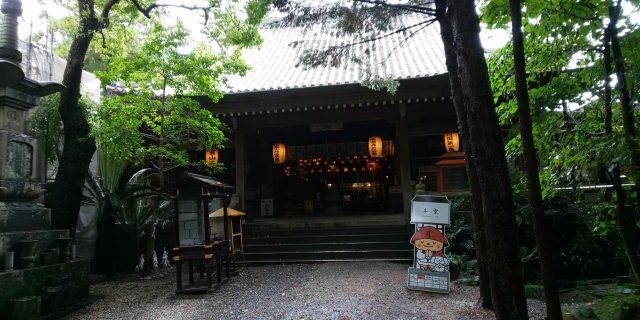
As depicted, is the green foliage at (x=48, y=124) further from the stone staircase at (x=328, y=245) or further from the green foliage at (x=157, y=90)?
the stone staircase at (x=328, y=245)

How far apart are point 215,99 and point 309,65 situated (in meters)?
3.31

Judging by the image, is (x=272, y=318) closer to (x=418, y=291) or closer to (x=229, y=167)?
(x=418, y=291)

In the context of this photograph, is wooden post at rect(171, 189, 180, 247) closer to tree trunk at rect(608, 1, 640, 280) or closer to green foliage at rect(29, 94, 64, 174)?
green foliage at rect(29, 94, 64, 174)

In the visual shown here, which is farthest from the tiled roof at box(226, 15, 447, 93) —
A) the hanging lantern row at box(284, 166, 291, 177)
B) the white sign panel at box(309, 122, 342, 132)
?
the hanging lantern row at box(284, 166, 291, 177)

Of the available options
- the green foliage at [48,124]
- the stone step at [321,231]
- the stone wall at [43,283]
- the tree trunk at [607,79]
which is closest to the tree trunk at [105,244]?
the green foliage at [48,124]

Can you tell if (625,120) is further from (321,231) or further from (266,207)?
(266,207)

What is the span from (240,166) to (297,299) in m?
6.10

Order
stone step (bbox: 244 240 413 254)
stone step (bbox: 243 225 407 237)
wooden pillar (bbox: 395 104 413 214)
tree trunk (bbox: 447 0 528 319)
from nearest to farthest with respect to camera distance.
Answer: tree trunk (bbox: 447 0 528 319)
stone step (bbox: 244 240 413 254)
stone step (bbox: 243 225 407 237)
wooden pillar (bbox: 395 104 413 214)

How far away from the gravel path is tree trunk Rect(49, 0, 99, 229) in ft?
5.72

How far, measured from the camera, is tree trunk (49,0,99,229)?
7.42 metres

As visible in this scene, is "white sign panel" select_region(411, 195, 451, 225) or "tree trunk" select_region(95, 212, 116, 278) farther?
"tree trunk" select_region(95, 212, 116, 278)

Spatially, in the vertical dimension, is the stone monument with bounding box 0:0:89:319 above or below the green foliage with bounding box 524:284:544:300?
above

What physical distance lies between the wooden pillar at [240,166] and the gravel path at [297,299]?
3.61m

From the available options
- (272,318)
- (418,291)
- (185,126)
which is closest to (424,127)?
(418,291)
